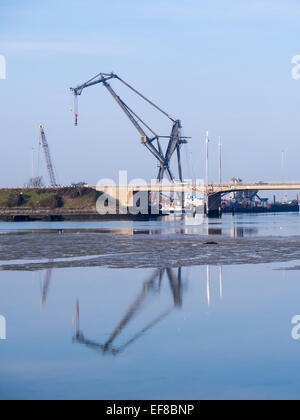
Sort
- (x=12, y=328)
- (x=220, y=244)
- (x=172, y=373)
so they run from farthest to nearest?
(x=220, y=244), (x=12, y=328), (x=172, y=373)

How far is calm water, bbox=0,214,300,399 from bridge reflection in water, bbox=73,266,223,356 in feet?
0.12

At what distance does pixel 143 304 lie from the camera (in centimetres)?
2541

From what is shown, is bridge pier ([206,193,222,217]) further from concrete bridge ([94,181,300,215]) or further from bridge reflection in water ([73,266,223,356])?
bridge reflection in water ([73,266,223,356])

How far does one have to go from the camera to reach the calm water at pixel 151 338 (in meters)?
14.9

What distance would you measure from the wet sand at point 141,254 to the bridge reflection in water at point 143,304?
4.79m

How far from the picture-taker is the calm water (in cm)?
1494

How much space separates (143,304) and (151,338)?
5993mm

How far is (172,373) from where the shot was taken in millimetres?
15867

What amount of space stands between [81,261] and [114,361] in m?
26.2

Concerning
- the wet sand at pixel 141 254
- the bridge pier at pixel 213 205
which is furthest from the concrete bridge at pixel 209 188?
the wet sand at pixel 141 254

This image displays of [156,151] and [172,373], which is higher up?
[156,151]

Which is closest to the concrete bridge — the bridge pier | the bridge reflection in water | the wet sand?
the bridge pier
